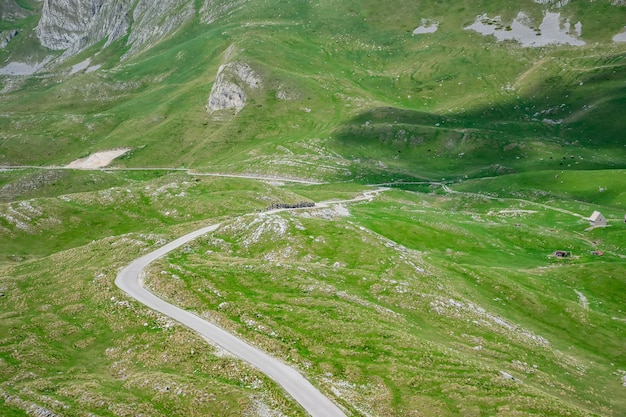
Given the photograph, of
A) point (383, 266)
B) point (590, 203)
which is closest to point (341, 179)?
point (590, 203)

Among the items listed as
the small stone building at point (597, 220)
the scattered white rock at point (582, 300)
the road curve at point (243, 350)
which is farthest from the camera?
the small stone building at point (597, 220)

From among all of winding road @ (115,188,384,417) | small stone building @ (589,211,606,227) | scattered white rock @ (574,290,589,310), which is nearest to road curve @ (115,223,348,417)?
winding road @ (115,188,384,417)

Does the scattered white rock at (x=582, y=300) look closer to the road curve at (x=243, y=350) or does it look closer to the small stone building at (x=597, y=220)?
the small stone building at (x=597, y=220)

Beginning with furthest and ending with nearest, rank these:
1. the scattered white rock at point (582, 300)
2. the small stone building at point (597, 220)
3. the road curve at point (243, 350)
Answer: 1. the small stone building at point (597, 220)
2. the scattered white rock at point (582, 300)
3. the road curve at point (243, 350)

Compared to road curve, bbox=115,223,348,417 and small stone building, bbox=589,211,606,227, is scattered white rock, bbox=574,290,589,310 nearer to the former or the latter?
small stone building, bbox=589,211,606,227

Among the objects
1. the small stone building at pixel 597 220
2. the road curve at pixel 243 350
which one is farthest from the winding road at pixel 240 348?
the small stone building at pixel 597 220

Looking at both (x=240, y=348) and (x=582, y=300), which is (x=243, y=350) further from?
(x=582, y=300)

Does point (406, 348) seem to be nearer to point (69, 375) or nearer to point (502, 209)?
point (69, 375)

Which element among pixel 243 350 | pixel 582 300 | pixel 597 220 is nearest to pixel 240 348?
pixel 243 350
